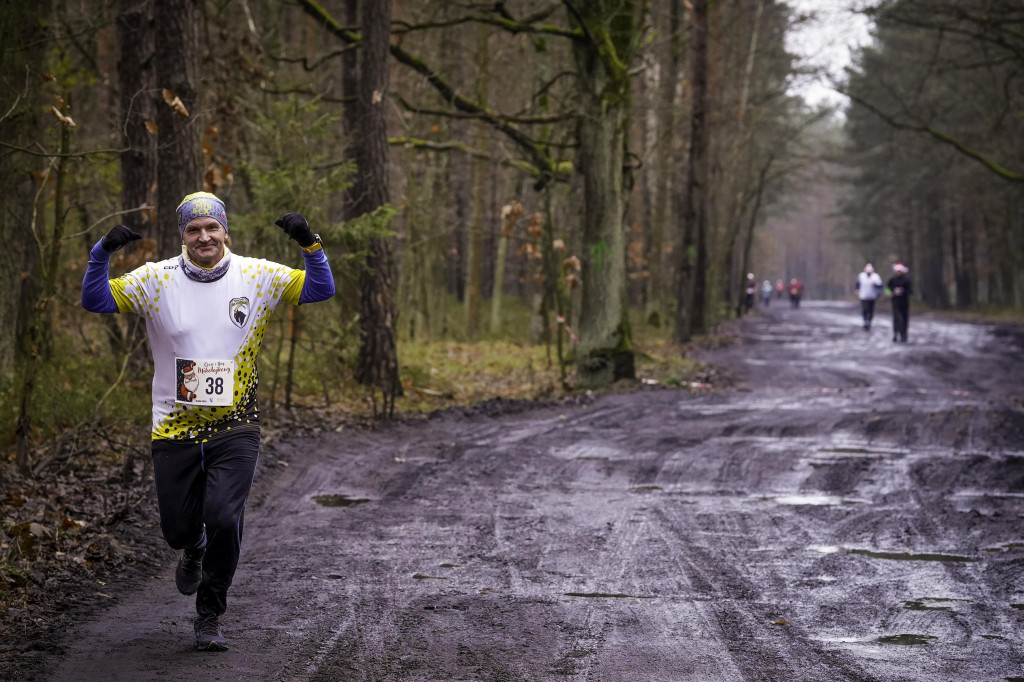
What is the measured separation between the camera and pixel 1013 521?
8.66 meters

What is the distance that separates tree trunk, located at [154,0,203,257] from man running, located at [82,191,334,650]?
21.8 ft

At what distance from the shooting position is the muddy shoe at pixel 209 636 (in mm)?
5422

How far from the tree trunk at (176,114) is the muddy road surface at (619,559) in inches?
110

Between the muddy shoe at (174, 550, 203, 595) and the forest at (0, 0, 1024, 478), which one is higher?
the forest at (0, 0, 1024, 478)

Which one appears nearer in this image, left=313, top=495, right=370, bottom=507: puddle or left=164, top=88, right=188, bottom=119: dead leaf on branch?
left=313, top=495, right=370, bottom=507: puddle

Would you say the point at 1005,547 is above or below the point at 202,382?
below

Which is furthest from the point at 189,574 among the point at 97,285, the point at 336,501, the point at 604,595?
the point at 336,501

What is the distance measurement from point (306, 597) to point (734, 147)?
39740 mm

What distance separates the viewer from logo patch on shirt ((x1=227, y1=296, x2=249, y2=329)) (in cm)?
555

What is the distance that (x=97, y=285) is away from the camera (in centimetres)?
542

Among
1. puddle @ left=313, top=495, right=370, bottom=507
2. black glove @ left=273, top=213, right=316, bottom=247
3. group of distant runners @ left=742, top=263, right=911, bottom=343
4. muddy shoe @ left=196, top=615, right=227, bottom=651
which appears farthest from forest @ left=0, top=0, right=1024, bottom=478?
group of distant runners @ left=742, top=263, right=911, bottom=343

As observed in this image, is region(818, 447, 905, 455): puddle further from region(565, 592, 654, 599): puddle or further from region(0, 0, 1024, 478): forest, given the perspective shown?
region(565, 592, 654, 599): puddle

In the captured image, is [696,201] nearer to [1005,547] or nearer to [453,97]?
[453,97]

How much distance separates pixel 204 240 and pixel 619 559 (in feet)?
11.5
